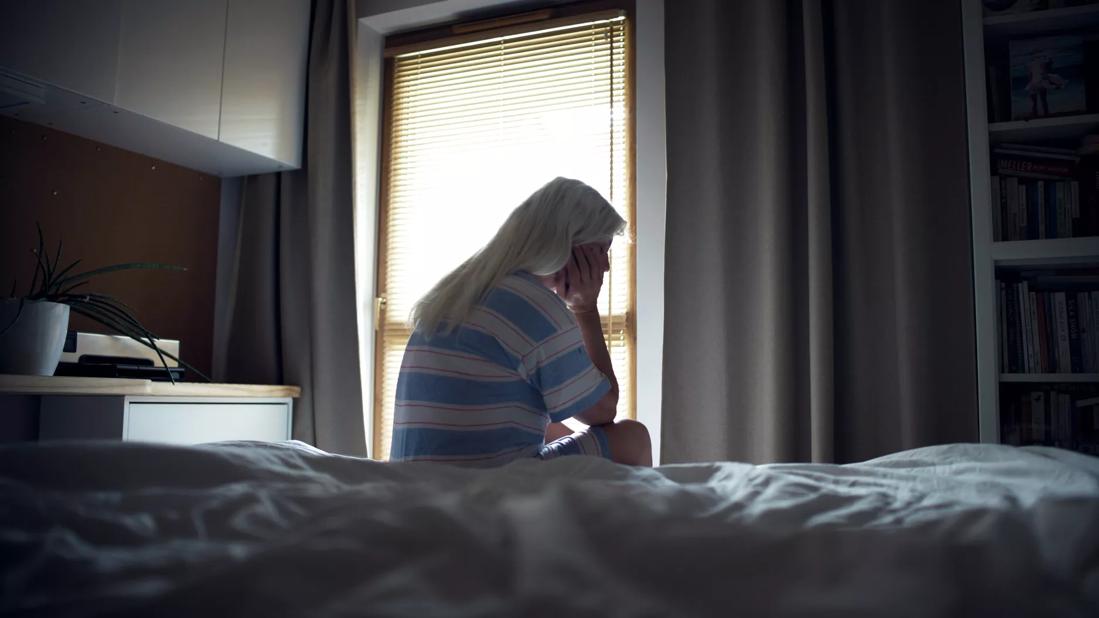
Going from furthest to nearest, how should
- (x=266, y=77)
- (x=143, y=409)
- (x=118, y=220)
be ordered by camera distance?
(x=266, y=77)
(x=118, y=220)
(x=143, y=409)

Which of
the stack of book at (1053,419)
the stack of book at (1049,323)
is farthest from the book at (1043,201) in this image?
the stack of book at (1053,419)

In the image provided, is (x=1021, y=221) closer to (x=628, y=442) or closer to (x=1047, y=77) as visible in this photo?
(x=1047, y=77)

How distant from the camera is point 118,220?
109 inches

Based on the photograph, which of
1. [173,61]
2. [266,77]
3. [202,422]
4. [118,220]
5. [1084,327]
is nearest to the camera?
[1084,327]

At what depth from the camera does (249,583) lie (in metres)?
0.44

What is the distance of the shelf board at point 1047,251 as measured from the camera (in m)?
1.84

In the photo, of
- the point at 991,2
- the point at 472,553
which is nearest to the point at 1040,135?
the point at 991,2

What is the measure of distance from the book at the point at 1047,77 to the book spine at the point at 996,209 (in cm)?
16

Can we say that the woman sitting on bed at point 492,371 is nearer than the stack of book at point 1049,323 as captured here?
Yes

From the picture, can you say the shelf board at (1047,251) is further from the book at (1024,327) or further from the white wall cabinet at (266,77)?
the white wall cabinet at (266,77)

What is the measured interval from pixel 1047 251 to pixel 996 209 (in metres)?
0.15

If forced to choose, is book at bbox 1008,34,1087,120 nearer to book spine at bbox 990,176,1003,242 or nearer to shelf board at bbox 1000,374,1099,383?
book spine at bbox 990,176,1003,242

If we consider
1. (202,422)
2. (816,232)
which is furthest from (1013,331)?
(202,422)

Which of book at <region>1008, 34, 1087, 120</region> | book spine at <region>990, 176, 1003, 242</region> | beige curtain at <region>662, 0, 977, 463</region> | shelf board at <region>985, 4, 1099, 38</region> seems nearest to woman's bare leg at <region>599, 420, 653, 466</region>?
beige curtain at <region>662, 0, 977, 463</region>
